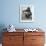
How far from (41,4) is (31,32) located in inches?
43.5

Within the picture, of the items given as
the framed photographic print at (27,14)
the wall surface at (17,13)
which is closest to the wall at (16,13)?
the wall surface at (17,13)

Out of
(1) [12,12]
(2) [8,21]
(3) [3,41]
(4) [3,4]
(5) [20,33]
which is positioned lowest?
(3) [3,41]

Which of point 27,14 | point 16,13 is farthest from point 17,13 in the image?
point 27,14

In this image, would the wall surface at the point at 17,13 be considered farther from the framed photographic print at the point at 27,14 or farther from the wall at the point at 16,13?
the framed photographic print at the point at 27,14

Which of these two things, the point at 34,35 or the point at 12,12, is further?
the point at 12,12

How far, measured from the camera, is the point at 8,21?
13.6 feet

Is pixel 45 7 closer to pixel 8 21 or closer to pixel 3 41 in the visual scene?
pixel 8 21

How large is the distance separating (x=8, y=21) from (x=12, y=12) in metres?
0.33

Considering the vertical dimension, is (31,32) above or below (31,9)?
below

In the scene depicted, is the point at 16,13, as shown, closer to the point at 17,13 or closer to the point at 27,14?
the point at 17,13

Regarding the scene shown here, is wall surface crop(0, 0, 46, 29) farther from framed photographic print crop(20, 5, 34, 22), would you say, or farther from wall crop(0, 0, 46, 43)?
framed photographic print crop(20, 5, 34, 22)

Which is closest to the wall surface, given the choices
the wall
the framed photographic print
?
the wall

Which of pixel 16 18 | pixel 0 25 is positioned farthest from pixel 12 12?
pixel 0 25

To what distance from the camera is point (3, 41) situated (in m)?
3.65
